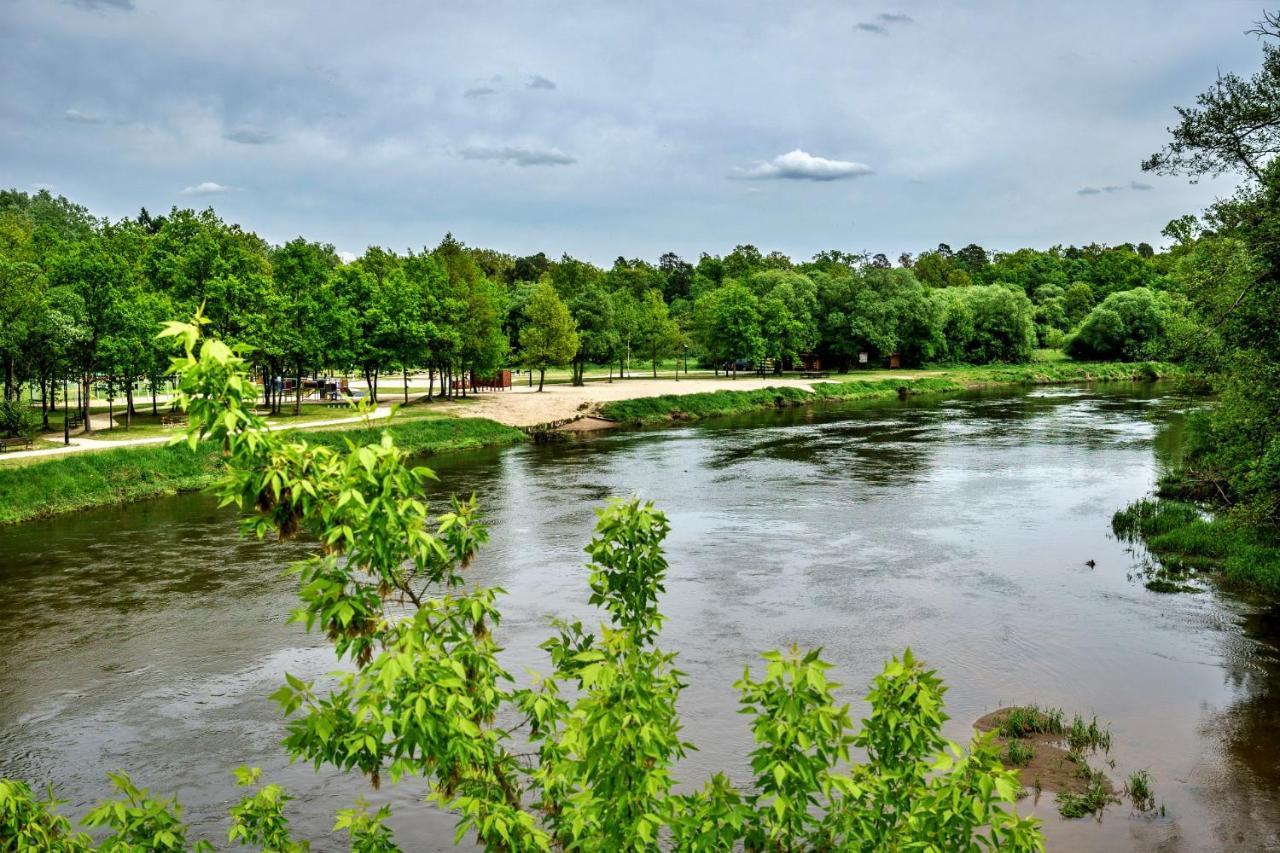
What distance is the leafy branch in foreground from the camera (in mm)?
5391

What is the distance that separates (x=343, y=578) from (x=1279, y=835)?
13136 millimetres

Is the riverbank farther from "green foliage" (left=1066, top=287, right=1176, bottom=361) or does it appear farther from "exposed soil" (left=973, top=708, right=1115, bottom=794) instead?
"exposed soil" (left=973, top=708, right=1115, bottom=794)

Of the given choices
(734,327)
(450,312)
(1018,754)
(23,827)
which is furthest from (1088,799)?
(734,327)

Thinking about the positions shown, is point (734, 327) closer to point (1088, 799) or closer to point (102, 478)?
point (102, 478)

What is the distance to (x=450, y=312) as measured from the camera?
64.0 meters

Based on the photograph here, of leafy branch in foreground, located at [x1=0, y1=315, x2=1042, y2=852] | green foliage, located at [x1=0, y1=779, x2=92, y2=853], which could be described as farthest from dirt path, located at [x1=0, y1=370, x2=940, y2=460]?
leafy branch in foreground, located at [x1=0, y1=315, x2=1042, y2=852]

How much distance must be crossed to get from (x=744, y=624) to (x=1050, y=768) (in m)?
8.22

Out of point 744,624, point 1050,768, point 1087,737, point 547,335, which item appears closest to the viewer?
point 1050,768

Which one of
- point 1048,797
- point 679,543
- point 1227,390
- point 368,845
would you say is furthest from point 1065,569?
point 368,845

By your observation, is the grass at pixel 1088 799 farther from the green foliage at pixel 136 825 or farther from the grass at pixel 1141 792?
the green foliage at pixel 136 825

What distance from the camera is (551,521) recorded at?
3256cm

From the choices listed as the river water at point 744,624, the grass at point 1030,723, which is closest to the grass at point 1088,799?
the river water at point 744,624

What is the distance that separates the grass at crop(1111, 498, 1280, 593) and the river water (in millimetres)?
927

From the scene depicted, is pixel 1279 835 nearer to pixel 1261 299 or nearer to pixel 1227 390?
pixel 1261 299
